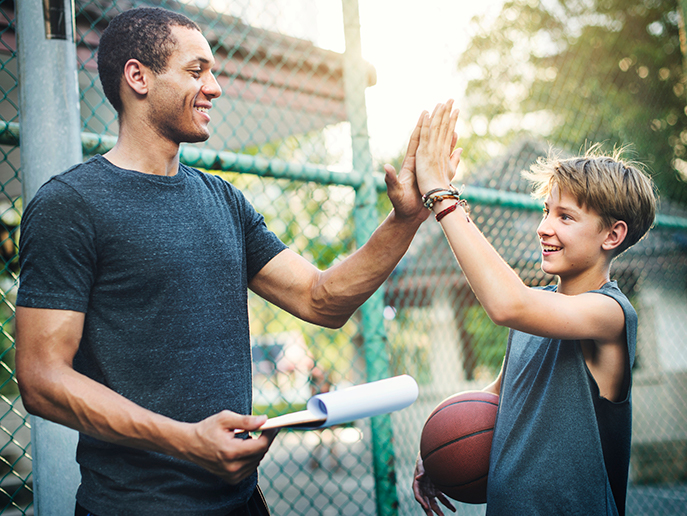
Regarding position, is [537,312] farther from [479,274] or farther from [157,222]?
[157,222]

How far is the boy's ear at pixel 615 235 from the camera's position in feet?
6.04

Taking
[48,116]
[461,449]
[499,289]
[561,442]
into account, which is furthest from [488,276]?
[48,116]

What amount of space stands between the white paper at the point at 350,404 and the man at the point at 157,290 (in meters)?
0.11

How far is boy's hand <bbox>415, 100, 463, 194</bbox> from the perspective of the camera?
5.69 ft

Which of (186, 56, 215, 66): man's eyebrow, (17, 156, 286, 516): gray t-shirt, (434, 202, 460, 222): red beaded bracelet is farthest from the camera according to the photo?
(186, 56, 215, 66): man's eyebrow

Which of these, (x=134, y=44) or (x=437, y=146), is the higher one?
(x=134, y=44)

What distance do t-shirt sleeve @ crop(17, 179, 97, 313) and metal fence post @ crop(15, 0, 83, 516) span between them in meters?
0.31

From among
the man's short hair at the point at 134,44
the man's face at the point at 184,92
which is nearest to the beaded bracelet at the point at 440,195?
the man's face at the point at 184,92

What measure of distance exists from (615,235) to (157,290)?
1.52 meters

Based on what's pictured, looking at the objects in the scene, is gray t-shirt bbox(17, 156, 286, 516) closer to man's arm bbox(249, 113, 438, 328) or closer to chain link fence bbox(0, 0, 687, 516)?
man's arm bbox(249, 113, 438, 328)

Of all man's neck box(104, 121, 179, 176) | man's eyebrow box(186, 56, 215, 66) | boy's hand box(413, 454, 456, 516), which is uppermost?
man's eyebrow box(186, 56, 215, 66)

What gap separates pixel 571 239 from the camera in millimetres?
1817

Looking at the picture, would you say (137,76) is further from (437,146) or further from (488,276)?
(488,276)

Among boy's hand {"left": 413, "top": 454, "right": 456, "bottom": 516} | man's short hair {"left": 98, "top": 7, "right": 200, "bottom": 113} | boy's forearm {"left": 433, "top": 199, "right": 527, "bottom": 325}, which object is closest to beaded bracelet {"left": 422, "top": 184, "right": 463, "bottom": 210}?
boy's forearm {"left": 433, "top": 199, "right": 527, "bottom": 325}
